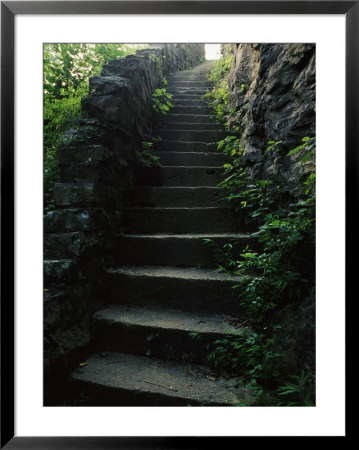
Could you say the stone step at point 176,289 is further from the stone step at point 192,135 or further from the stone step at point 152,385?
the stone step at point 192,135

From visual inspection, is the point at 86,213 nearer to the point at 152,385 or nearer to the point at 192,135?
the point at 152,385

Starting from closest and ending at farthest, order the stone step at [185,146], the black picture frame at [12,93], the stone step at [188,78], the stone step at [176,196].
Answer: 1. the black picture frame at [12,93]
2. the stone step at [176,196]
3. the stone step at [185,146]
4. the stone step at [188,78]

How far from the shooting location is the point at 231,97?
4.22m

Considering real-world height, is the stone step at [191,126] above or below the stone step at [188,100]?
below

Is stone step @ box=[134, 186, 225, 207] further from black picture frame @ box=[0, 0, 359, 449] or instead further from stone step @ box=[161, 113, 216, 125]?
stone step @ box=[161, 113, 216, 125]

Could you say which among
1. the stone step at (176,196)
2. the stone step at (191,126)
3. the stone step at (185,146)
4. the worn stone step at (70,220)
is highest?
the stone step at (191,126)

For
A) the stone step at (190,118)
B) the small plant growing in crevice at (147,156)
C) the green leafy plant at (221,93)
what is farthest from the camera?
the stone step at (190,118)

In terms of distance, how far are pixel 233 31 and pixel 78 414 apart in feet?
7.54

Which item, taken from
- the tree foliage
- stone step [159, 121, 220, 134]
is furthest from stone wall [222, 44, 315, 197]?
the tree foliage

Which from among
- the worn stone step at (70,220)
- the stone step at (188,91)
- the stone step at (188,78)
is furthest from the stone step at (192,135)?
the stone step at (188,78)

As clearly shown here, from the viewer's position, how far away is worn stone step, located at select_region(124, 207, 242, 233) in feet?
9.25

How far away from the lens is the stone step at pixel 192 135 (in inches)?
160

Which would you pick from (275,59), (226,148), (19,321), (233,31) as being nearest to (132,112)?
(226,148)

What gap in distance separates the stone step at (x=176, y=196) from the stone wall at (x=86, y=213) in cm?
21
